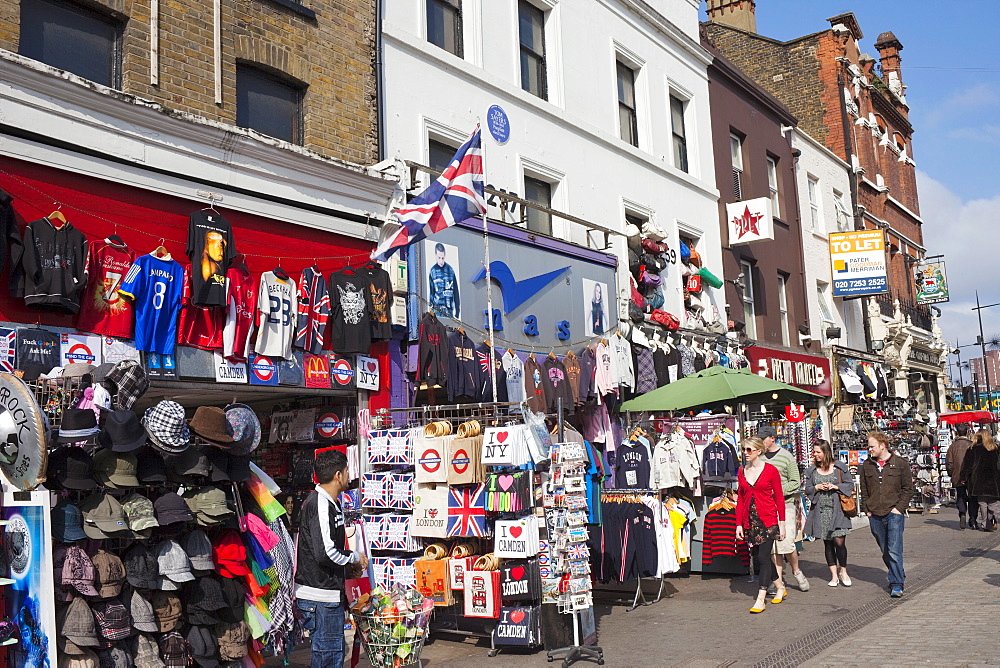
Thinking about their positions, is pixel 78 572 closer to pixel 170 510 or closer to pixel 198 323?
pixel 170 510

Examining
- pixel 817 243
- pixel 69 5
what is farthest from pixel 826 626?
pixel 817 243

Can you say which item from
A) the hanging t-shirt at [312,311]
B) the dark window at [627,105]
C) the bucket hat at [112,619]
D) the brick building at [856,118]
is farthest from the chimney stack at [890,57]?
the bucket hat at [112,619]

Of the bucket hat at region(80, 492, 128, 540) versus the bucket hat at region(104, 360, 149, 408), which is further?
the bucket hat at region(104, 360, 149, 408)

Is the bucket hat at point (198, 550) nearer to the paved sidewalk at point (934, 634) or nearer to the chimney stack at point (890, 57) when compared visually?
the paved sidewalk at point (934, 634)

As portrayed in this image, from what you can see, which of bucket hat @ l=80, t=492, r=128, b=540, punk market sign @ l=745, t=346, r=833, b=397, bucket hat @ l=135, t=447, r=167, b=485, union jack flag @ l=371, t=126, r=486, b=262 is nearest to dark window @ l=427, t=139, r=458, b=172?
union jack flag @ l=371, t=126, r=486, b=262

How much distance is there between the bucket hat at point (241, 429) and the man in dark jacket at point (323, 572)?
62 centimetres

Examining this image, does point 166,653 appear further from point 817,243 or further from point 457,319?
point 817,243

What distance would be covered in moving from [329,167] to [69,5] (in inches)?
124

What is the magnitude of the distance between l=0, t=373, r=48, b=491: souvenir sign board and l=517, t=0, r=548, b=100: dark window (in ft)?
36.3

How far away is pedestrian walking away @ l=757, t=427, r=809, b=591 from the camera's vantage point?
36.5 feet

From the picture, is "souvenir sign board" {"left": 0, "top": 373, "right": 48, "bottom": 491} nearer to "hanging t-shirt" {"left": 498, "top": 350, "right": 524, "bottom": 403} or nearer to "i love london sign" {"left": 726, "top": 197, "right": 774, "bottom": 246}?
"hanging t-shirt" {"left": 498, "top": 350, "right": 524, "bottom": 403}

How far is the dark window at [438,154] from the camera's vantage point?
13266 millimetres

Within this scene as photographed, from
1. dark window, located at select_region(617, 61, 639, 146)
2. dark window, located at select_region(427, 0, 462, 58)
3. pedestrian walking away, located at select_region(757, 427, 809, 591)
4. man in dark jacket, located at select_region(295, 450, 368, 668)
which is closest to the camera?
man in dark jacket, located at select_region(295, 450, 368, 668)

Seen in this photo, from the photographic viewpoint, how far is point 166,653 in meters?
6.66
